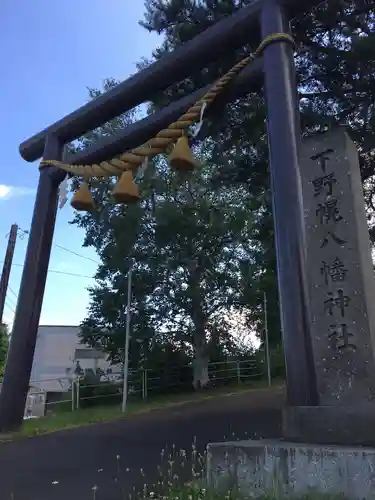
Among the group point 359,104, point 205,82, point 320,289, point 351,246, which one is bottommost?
point 320,289

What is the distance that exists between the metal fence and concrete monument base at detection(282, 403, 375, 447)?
1221 centimetres

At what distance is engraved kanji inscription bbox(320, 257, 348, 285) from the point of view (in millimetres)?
3877

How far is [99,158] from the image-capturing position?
Answer: 775 cm

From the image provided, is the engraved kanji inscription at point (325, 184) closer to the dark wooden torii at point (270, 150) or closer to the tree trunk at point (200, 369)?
the dark wooden torii at point (270, 150)

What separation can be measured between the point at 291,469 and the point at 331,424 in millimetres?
486

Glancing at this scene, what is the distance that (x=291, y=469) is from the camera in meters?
3.18

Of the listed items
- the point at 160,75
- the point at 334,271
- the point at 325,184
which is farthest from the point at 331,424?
the point at 160,75

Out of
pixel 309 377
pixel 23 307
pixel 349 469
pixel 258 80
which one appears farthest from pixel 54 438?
pixel 258 80

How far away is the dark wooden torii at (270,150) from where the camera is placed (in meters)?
4.15

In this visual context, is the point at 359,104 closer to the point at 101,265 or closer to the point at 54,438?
the point at 54,438

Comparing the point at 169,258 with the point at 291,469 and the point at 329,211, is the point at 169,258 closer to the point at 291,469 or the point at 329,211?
the point at 329,211

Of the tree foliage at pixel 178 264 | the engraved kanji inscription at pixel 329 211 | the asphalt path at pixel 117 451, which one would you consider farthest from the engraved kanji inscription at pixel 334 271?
the tree foliage at pixel 178 264

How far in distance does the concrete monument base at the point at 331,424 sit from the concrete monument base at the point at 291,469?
0.53 feet

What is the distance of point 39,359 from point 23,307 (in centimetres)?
2332
